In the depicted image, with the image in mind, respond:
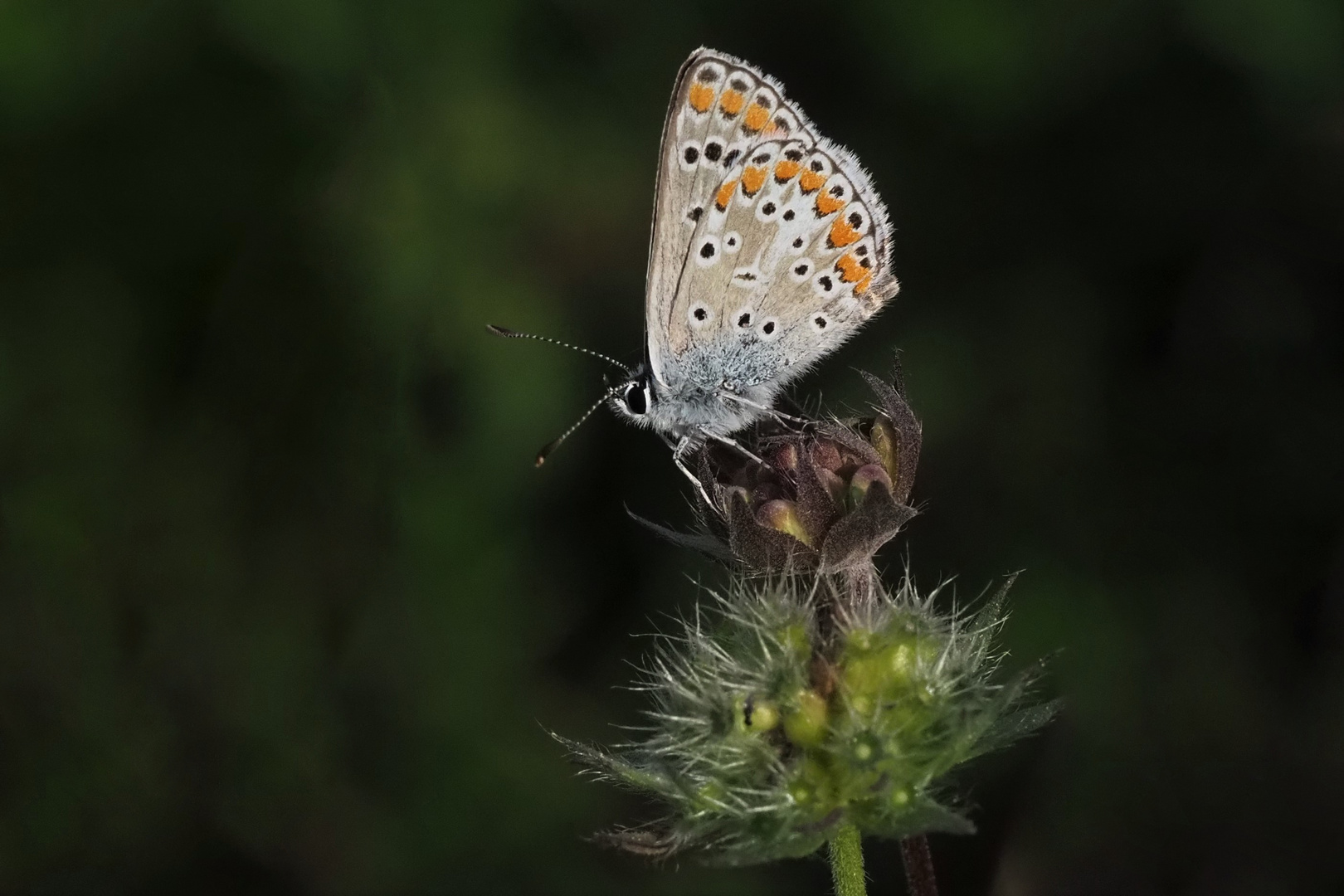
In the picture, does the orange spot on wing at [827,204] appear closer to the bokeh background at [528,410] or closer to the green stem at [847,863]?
the bokeh background at [528,410]

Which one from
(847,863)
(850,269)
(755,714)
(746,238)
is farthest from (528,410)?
(847,863)

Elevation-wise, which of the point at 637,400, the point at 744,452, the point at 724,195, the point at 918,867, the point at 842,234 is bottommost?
the point at 918,867

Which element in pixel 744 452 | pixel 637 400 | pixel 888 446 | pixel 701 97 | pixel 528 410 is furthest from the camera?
pixel 528 410

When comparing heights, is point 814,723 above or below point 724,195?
below

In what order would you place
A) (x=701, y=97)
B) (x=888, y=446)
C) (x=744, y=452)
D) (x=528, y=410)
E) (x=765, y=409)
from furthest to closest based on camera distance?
(x=528, y=410)
(x=701, y=97)
(x=765, y=409)
(x=744, y=452)
(x=888, y=446)

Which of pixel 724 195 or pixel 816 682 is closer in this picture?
pixel 816 682

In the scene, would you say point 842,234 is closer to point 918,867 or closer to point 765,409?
point 765,409
